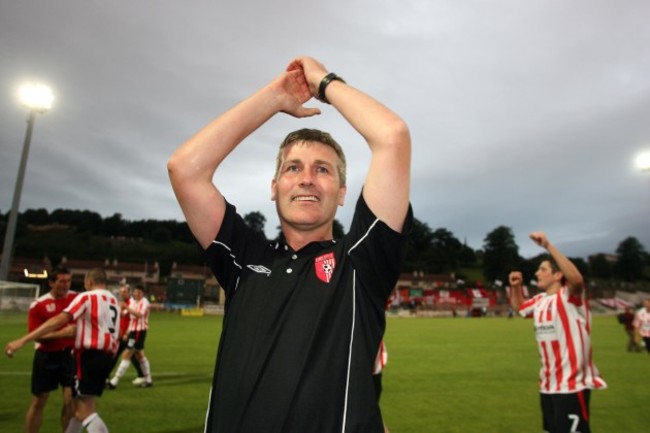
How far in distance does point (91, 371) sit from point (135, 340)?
5.79 meters

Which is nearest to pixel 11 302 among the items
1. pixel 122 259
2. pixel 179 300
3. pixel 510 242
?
pixel 179 300

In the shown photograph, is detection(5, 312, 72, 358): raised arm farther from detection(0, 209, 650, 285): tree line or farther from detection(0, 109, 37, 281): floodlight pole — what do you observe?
detection(0, 209, 650, 285): tree line

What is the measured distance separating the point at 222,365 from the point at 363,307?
726 millimetres

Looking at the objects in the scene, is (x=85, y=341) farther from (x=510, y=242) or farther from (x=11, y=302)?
(x=510, y=242)

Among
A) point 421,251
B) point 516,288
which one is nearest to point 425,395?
point 516,288

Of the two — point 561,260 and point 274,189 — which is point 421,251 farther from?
point 274,189

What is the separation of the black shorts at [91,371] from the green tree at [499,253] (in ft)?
421

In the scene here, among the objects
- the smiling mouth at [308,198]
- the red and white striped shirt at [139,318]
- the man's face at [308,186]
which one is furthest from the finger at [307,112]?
the red and white striped shirt at [139,318]

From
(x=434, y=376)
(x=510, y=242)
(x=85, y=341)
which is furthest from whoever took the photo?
(x=510, y=242)

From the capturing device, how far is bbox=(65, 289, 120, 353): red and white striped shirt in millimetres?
7125

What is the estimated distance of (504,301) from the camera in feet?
248

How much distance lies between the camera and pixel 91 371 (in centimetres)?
680

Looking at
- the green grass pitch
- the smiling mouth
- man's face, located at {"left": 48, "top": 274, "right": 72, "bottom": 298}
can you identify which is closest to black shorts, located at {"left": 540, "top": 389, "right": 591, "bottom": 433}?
the green grass pitch

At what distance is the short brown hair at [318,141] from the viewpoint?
2.27m
